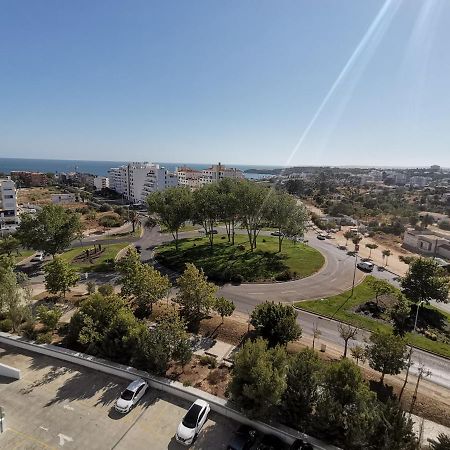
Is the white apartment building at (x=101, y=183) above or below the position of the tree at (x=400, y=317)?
above

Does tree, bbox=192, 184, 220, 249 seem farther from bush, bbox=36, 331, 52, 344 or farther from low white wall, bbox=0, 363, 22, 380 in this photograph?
low white wall, bbox=0, 363, 22, 380

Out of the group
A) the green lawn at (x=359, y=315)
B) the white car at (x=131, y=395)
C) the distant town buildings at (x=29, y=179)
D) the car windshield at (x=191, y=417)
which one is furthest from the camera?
the distant town buildings at (x=29, y=179)

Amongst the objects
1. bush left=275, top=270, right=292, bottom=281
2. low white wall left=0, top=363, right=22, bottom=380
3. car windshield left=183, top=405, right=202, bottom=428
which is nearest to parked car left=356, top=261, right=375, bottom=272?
bush left=275, top=270, right=292, bottom=281

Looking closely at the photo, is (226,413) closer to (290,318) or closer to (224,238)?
(290,318)

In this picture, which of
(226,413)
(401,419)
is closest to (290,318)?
(226,413)

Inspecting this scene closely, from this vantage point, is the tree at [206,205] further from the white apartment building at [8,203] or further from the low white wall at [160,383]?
the white apartment building at [8,203]

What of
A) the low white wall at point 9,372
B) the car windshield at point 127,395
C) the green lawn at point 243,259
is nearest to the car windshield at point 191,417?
the car windshield at point 127,395

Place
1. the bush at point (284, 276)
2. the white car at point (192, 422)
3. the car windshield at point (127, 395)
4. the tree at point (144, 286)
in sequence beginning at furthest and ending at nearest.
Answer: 1. the bush at point (284, 276)
2. the tree at point (144, 286)
3. the car windshield at point (127, 395)
4. the white car at point (192, 422)

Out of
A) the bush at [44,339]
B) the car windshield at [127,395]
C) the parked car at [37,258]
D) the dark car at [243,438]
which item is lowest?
the parked car at [37,258]
